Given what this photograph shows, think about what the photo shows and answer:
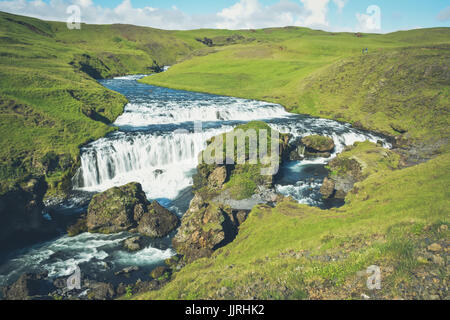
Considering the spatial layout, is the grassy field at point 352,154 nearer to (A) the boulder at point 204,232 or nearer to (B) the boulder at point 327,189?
(A) the boulder at point 204,232

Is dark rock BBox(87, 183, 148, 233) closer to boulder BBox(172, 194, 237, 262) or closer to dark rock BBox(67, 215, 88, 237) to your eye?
dark rock BBox(67, 215, 88, 237)

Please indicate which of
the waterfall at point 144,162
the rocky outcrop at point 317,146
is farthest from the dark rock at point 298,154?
the waterfall at point 144,162

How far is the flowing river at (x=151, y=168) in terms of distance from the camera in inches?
753

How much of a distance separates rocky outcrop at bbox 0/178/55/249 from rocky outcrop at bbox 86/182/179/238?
163 inches

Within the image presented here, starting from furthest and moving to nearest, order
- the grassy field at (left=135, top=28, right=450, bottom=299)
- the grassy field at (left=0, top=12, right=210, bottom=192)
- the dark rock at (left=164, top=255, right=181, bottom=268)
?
the grassy field at (left=0, top=12, right=210, bottom=192) → the dark rock at (left=164, top=255, right=181, bottom=268) → the grassy field at (left=135, top=28, right=450, bottom=299)

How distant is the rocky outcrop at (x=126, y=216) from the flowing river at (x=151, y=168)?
0.89 metres

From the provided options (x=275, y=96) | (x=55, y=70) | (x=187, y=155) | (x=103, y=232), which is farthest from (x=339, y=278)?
(x=55, y=70)

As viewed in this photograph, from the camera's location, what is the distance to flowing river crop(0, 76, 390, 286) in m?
19.1

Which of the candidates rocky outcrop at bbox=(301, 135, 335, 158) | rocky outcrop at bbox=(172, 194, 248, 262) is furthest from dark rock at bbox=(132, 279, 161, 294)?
rocky outcrop at bbox=(301, 135, 335, 158)

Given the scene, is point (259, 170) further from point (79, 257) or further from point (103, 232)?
point (79, 257)

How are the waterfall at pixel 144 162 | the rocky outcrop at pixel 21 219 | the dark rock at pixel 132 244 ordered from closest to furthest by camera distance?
the dark rock at pixel 132 244 → the rocky outcrop at pixel 21 219 → the waterfall at pixel 144 162

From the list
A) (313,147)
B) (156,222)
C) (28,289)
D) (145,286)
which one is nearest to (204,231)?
(145,286)

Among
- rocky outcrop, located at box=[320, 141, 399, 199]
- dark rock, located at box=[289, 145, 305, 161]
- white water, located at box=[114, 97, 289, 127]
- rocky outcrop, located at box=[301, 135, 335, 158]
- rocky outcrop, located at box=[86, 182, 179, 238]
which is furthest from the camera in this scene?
white water, located at box=[114, 97, 289, 127]
